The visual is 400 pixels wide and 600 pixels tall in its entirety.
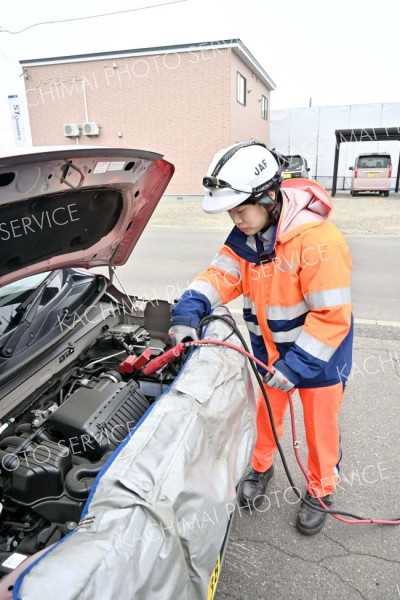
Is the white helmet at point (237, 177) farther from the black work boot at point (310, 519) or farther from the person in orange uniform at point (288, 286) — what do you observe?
the black work boot at point (310, 519)

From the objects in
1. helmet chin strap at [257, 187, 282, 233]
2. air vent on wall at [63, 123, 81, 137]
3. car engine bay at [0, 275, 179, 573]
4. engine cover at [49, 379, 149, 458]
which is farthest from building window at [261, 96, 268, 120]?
engine cover at [49, 379, 149, 458]

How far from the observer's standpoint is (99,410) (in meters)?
1.80

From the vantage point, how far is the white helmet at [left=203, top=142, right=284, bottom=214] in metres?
1.83

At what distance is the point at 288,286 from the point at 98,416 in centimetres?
101

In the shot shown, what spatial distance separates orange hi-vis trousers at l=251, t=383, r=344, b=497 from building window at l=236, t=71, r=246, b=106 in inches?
738

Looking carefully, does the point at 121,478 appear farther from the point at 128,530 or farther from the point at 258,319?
the point at 258,319

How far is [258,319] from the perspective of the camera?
2188 millimetres

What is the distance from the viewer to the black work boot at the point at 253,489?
2.41m

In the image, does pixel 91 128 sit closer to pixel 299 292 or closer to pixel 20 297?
pixel 20 297

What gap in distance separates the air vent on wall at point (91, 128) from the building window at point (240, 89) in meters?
6.29

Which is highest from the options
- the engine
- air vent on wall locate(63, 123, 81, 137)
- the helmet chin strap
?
air vent on wall locate(63, 123, 81, 137)

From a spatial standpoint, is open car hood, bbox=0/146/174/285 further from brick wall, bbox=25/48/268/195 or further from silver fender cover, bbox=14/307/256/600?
brick wall, bbox=25/48/268/195

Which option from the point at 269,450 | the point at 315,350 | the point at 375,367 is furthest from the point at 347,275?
the point at 375,367

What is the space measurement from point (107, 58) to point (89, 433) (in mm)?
19964
